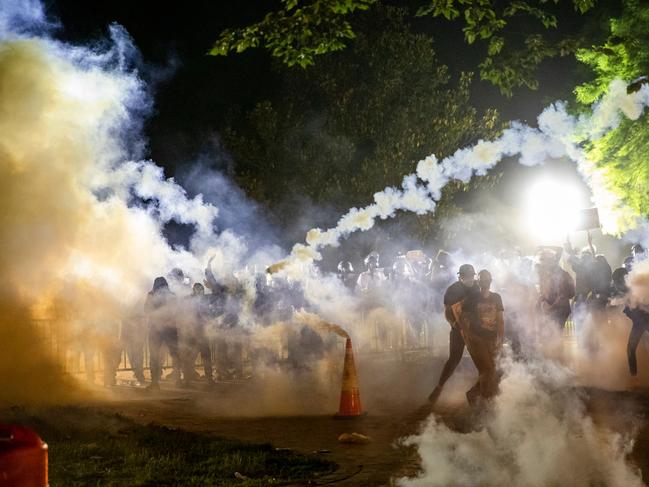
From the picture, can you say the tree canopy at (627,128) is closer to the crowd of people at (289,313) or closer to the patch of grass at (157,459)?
the crowd of people at (289,313)

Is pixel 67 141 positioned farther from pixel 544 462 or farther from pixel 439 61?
pixel 439 61

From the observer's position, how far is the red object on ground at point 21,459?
11.4ft

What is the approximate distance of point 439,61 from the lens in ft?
92.1

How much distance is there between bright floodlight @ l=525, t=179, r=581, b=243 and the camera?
63.3 feet

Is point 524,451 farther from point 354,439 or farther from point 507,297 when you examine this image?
point 507,297

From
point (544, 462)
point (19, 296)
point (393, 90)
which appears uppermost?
point (393, 90)

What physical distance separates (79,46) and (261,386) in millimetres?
6506

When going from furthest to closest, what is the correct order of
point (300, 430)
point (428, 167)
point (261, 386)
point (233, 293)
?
1. point (428, 167)
2. point (233, 293)
3. point (261, 386)
4. point (300, 430)

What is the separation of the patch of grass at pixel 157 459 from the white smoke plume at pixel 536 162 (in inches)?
503

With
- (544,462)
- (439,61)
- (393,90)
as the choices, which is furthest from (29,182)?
(439,61)

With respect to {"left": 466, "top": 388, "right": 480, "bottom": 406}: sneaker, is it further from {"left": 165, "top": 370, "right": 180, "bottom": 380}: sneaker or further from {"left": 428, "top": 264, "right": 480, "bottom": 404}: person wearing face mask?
{"left": 165, "top": 370, "right": 180, "bottom": 380}: sneaker

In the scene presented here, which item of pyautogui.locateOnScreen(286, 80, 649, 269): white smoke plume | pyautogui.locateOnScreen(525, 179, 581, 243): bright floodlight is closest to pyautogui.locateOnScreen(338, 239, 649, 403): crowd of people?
pyautogui.locateOnScreen(525, 179, 581, 243): bright floodlight

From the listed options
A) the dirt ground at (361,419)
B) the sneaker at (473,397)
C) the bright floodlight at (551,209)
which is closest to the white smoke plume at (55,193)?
the dirt ground at (361,419)

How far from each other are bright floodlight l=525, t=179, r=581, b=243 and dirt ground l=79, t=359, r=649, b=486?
649cm
